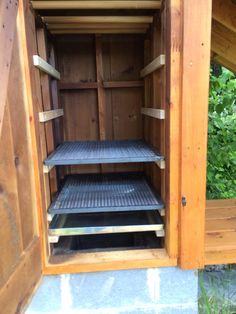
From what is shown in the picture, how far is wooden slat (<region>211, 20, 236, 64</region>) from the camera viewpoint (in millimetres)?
2000

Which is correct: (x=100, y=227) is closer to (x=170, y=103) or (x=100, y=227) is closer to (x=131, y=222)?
(x=131, y=222)

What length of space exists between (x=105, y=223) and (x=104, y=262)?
Answer: 31 cm

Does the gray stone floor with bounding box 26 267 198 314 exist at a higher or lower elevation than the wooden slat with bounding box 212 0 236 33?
lower

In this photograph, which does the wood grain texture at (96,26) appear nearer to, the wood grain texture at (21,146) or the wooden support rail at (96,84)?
the wooden support rail at (96,84)

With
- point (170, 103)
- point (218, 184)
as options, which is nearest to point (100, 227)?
point (170, 103)

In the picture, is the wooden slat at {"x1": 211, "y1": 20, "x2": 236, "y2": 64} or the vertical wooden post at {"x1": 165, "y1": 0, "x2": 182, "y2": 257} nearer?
the vertical wooden post at {"x1": 165, "y1": 0, "x2": 182, "y2": 257}

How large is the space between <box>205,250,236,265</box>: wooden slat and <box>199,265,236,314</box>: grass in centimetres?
29

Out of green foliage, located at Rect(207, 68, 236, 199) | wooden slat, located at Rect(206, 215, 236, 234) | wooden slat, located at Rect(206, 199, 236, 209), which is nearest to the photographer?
wooden slat, located at Rect(206, 215, 236, 234)

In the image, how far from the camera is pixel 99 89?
237 centimetres

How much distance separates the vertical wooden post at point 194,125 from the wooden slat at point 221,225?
0.39 meters

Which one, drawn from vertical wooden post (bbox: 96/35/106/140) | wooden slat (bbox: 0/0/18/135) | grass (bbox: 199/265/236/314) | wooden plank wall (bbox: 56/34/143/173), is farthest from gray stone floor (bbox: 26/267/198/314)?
vertical wooden post (bbox: 96/35/106/140)

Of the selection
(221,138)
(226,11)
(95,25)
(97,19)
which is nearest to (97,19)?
(97,19)

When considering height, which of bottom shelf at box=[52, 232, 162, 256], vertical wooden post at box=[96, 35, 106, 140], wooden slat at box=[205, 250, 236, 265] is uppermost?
vertical wooden post at box=[96, 35, 106, 140]

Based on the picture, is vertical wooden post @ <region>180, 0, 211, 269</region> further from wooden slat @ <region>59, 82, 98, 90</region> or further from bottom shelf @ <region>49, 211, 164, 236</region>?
wooden slat @ <region>59, 82, 98, 90</region>
